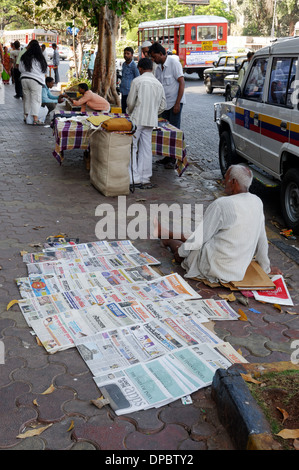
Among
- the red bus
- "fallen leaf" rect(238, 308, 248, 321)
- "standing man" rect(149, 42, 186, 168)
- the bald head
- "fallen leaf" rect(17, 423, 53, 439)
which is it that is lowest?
"fallen leaf" rect(238, 308, 248, 321)

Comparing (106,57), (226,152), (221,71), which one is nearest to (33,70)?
(106,57)

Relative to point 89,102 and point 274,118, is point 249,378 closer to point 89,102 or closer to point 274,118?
point 274,118

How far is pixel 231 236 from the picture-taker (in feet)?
14.1

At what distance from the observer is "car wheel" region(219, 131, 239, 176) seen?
786 centimetres

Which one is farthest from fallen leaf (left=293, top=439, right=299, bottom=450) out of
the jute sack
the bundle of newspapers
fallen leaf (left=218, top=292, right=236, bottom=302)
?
the jute sack

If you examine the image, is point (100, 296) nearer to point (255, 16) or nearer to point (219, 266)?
point (219, 266)

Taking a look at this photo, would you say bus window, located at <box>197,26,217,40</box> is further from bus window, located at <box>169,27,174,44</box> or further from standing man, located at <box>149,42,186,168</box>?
standing man, located at <box>149,42,186,168</box>

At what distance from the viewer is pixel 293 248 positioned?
217 inches

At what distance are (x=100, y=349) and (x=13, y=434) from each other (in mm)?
914

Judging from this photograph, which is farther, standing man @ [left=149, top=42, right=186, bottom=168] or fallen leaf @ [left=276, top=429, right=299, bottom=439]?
standing man @ [left=149, top=42, right=186, bottom=168]

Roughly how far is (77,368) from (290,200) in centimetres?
368

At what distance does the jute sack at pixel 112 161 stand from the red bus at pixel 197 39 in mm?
21836
